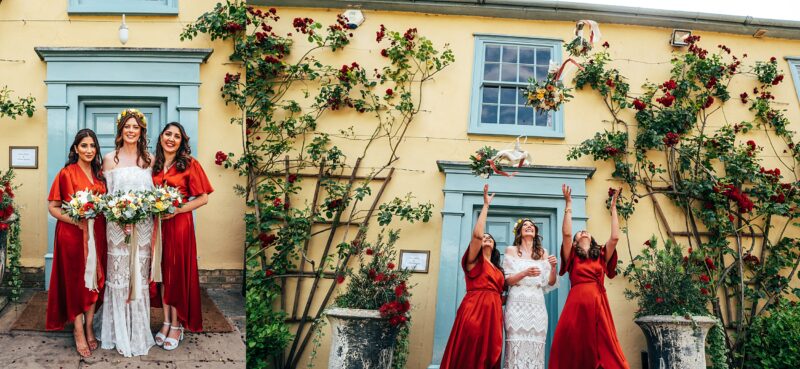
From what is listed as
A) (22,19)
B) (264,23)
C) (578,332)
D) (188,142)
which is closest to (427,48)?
(264,23)

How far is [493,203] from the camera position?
559 centimetres

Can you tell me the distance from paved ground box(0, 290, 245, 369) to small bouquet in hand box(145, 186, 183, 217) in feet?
2.68

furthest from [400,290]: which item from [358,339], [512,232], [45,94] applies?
[45,94]

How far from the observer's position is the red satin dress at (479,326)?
15.9ft

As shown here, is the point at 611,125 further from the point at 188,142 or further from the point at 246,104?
the point at 188,142

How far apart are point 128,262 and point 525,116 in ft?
10.4

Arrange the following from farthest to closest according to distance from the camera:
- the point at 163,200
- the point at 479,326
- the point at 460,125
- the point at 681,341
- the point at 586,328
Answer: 1. the point at 460,125
2. the point at 681,341
3. the point at 586,328
4. the point at 479,326
5. the point at 163,200

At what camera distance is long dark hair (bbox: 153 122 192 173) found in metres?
4.42

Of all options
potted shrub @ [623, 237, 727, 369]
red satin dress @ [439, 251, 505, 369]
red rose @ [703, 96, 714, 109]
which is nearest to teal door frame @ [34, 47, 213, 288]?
red satin dress @ [439, 251, 505, 369]

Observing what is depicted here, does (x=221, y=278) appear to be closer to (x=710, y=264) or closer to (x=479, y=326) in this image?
(x=479, y=326)

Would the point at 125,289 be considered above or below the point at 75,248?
below

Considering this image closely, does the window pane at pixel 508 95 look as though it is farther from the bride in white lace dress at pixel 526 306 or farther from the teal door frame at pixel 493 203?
the bride in white lace dress at pixel 526 306

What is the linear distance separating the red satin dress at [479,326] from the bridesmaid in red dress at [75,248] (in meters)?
2.27

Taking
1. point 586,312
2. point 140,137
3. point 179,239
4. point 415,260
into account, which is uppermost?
point 140,137
